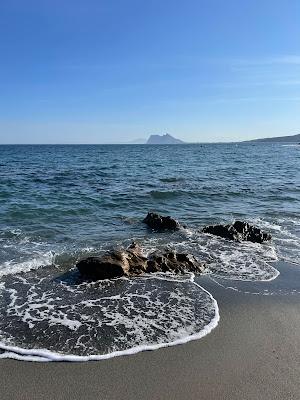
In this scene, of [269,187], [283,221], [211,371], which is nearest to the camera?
[211,371]

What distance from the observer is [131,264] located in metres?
11.6

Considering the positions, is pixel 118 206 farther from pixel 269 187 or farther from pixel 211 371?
pixel 211 371

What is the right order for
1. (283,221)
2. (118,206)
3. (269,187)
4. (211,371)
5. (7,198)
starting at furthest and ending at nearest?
(269,187)
(7,198)
(118,206)
(283,221)
(211,371)

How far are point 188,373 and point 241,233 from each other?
9.90 metres

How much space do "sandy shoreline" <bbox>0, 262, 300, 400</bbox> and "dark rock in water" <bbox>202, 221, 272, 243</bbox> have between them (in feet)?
24.7

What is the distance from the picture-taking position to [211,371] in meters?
6.69

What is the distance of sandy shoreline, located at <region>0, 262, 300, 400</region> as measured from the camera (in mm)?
6137

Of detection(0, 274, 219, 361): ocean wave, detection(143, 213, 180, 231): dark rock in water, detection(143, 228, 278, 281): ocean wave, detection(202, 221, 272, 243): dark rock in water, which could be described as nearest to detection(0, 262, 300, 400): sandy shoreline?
detection(0, 274, 219, 361): ocean wave

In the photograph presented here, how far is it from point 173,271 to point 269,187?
2214 cm

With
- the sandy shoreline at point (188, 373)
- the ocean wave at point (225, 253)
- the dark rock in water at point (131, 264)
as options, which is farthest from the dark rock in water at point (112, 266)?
the sandy shoreline at point (188, 373)

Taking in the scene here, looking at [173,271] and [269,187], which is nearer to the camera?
[173,271]

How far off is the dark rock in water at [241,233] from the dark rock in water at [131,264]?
12.5ft

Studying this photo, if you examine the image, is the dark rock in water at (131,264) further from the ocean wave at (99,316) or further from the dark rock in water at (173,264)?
the ocean wave at (99,316)

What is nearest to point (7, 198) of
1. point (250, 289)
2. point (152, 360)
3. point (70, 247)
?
point (70, 247)
